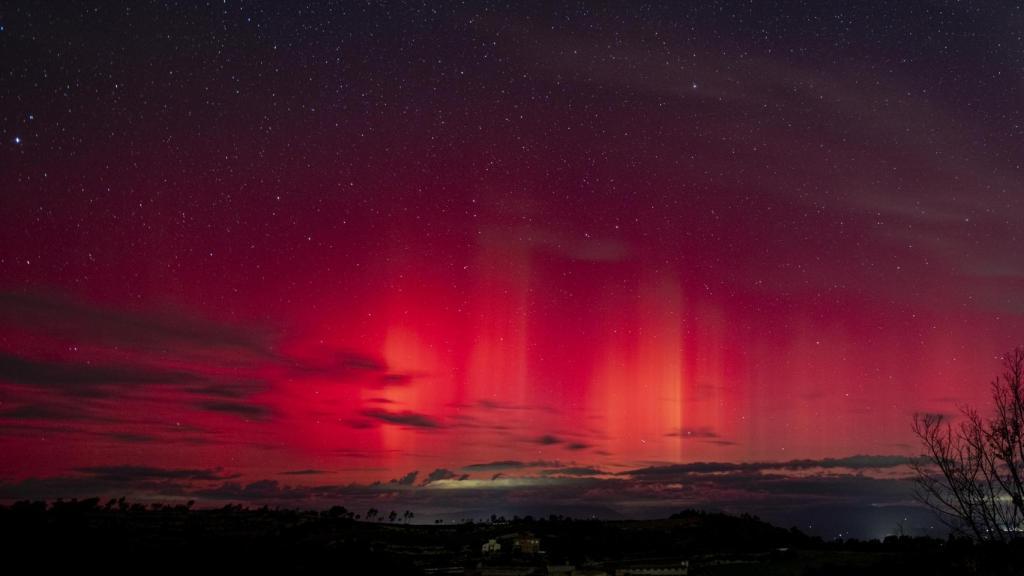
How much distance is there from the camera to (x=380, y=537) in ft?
271

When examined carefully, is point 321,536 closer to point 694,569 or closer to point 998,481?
point 694,569

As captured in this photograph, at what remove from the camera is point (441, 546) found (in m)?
83.7

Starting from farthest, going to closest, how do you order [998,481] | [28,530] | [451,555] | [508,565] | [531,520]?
[531,520] < [451,555] < [508,565] < [28,530] < [998,481]

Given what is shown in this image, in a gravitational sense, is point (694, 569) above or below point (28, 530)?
below

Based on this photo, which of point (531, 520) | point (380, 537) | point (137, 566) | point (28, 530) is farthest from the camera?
point (531, 520)

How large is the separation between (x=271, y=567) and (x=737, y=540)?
197ft

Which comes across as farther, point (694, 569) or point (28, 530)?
point (694, 569)

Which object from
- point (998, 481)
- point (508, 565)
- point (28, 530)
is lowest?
point (508, 565)

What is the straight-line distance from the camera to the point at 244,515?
8556 cm

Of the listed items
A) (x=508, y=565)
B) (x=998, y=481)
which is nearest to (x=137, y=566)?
(x=998, y=481)

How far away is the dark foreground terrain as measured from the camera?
117 feet

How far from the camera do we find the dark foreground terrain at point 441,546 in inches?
1406

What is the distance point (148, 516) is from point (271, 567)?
127ft

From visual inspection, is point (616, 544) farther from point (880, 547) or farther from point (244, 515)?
point (244, 515)
